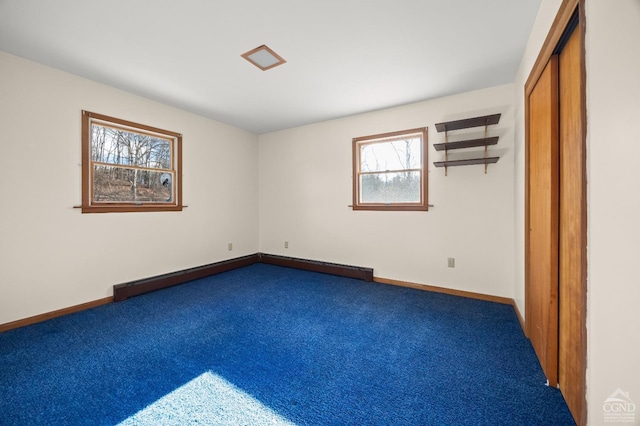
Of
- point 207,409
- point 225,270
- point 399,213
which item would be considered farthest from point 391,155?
point 207,409

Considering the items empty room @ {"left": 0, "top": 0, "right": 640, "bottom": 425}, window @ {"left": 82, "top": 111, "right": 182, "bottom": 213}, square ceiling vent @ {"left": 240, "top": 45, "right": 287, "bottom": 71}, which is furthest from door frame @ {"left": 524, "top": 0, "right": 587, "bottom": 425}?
window @ {"left": 82, "top": 111, "right": 182, "bottom": 213}

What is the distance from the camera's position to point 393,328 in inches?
97.3

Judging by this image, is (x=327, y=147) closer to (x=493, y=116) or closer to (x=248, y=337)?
(x=493, y=116)

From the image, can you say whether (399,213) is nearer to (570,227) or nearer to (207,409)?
(570,227)

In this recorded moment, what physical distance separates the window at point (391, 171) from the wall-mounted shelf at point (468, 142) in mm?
289

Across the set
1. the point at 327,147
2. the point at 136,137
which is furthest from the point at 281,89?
the point at 136,137

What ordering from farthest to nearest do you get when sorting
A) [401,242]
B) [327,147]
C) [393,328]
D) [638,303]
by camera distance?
[327,147] → [401,242] → [393,328] → [638,303]

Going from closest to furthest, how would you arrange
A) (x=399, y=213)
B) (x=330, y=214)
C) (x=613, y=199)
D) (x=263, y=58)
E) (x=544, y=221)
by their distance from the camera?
(x=613, y=199) < (x=544, y=221) < (x=263, y=58) < (x=399, y=213) < (x=330, y=214)

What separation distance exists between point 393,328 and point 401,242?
1541 millimetres

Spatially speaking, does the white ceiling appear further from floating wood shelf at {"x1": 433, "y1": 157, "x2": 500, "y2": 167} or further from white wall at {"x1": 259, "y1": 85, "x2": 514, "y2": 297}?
floating wood shelf at {"x1": 433, "y1": 157, "x2": 500, "y2": 167}

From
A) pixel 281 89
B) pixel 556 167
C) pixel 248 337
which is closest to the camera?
pixel 556 167

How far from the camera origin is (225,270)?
454 centimetres

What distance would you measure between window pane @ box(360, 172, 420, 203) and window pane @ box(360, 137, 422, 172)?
4.4 inches

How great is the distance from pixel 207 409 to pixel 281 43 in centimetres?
273
